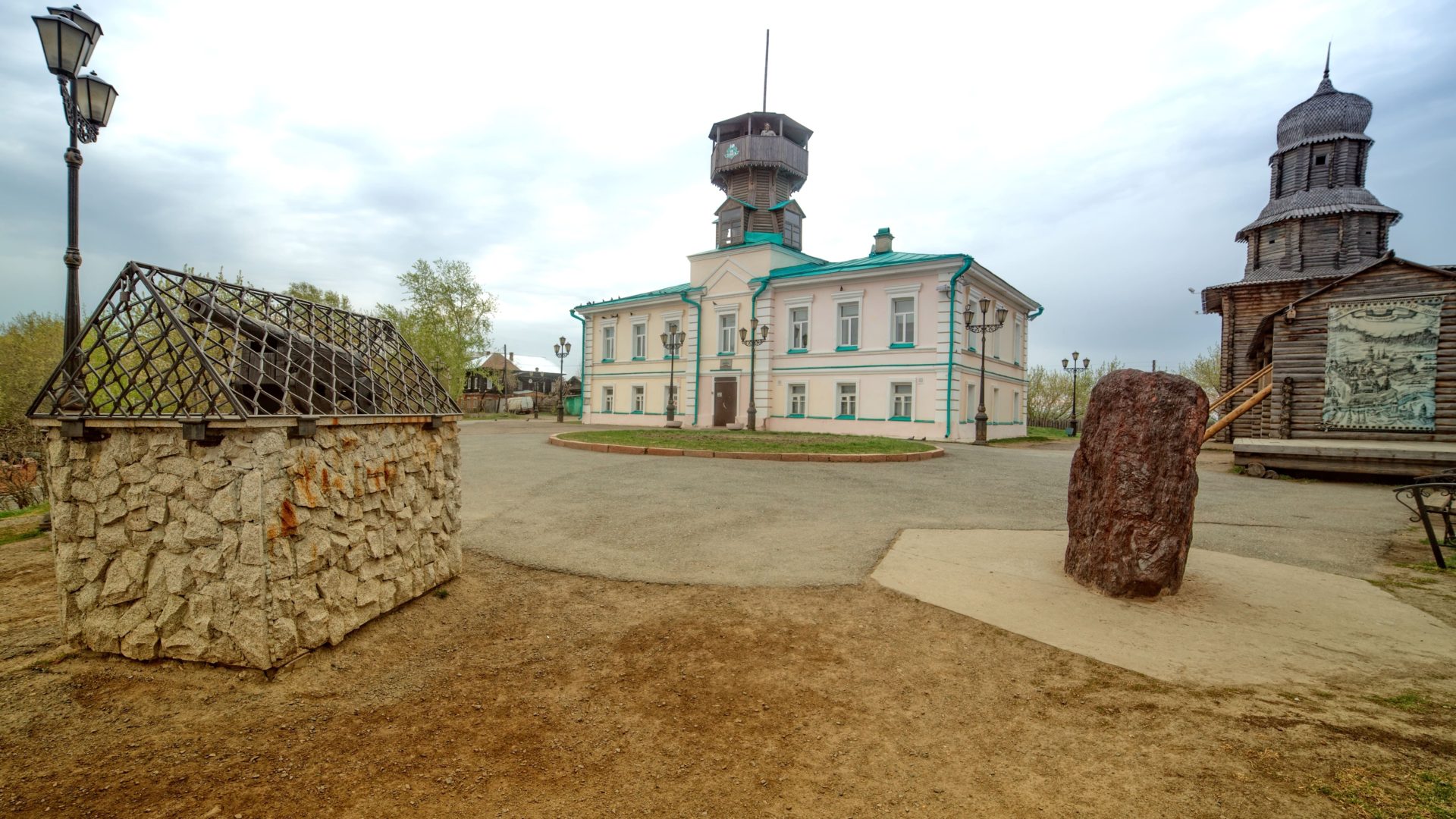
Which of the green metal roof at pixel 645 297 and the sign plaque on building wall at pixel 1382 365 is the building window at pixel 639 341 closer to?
the green metal roof at pixel 645 297

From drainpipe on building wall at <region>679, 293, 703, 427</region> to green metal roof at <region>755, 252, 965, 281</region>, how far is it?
3.38m

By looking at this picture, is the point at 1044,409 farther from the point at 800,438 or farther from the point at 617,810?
the point at 617,810

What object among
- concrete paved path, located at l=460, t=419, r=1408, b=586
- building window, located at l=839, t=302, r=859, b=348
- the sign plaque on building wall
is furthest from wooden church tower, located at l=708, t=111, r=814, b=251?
the sign plaque on building wall

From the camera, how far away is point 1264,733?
2.88 meters

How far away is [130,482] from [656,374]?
27417 millimetres

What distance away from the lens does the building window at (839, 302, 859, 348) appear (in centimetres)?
2498

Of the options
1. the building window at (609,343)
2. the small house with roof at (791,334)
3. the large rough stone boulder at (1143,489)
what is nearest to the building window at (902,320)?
the small house with roof at (791,334)

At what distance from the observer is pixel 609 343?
33250 millimetres

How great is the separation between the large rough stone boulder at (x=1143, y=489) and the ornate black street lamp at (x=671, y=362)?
2354cm

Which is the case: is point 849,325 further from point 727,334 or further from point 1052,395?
point 1052,395

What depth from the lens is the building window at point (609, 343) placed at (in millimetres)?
32875

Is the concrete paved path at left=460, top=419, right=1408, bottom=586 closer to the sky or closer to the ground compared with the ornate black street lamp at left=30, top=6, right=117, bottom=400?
closer to the ground

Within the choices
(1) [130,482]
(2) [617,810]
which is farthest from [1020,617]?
(1) [130,482]

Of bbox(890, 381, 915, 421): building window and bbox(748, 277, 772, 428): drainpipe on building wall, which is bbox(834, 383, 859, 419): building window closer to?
bbox(890, 381, 915, 421): building window
